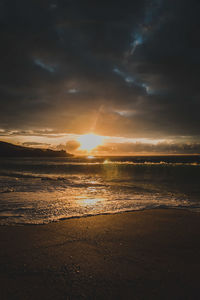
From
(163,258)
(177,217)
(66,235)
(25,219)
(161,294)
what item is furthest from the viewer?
(177,217)

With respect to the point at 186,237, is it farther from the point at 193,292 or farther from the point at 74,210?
the point at 74,210

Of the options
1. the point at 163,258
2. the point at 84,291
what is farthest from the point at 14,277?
the point at 163,258

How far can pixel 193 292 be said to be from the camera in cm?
370

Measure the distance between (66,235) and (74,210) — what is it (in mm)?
3472

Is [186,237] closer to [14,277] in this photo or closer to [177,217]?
[177,217]

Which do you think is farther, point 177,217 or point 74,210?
point 74,210

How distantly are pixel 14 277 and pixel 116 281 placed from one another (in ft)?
7.33

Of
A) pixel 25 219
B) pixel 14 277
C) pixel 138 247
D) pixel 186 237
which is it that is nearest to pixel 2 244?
pixel 14 277

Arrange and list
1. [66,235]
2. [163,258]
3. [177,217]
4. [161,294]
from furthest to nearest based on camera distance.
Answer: [177,217]
[66,235]
[163,258]
[161,294]

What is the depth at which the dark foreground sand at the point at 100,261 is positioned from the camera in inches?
146

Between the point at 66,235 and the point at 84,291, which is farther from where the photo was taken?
the point at 66,235

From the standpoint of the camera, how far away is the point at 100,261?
469 centimetres

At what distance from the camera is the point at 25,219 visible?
7996mm

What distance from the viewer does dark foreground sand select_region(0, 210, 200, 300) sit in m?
3.70
